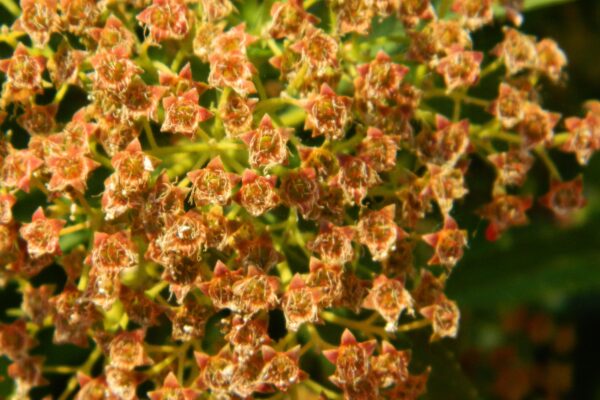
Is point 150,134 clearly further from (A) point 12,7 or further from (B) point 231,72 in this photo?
(A) point 12,7

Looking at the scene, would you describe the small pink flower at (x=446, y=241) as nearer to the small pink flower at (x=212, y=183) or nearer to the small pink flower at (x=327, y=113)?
the small pink flower at (x=327, y=113)

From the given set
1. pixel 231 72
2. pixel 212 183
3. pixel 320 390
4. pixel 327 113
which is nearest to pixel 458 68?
pixel 327 113

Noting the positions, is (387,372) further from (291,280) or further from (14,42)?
(14,42)

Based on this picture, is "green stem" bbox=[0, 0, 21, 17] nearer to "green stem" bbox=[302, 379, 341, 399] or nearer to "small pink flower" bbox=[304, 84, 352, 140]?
"small pink flower" bbox=[304, 84, 352, 140]

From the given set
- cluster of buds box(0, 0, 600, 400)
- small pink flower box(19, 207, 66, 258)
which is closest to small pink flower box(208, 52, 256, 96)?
cluster of buds box(0, 0, 600, 400)

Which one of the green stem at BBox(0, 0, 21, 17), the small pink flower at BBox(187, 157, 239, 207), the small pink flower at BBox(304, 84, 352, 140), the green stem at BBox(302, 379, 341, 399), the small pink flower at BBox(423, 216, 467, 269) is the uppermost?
the green stem at BBox(0, 0, 21, 17)

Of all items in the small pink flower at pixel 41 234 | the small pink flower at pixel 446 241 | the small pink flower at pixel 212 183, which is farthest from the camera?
the small pink flower at pixel 446 241

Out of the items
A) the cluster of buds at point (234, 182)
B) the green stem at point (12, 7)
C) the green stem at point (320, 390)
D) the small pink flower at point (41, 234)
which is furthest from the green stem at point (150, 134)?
the green stem at point (320, 390)

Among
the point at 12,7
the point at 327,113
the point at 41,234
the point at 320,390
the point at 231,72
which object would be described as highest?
the point at 12,7

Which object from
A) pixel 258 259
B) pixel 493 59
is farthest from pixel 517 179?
pixel 258 259
